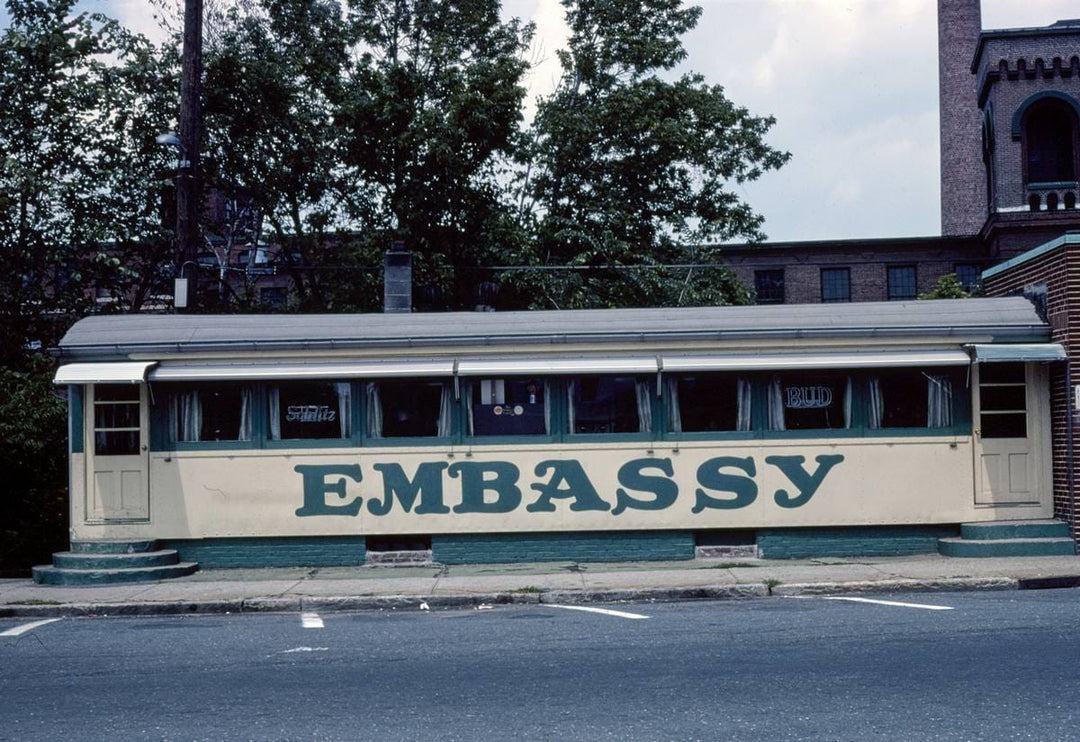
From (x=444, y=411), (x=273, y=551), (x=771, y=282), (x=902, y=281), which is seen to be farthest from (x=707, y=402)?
(x=902, y=281)

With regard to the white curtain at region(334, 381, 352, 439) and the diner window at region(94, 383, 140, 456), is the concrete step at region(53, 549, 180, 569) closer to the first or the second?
the diner window at region(94, 383, 140, 456)

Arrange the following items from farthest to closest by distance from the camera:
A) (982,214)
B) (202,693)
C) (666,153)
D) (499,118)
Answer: (982,214) → (666,153) → (499,118) → (202,693)

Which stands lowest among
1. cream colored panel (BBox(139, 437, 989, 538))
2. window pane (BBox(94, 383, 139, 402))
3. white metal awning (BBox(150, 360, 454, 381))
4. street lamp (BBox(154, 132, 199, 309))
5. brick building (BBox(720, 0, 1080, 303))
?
cream colored panel (BBox(139, 437, 989, 538))

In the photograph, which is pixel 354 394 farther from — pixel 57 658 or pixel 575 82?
pixel 575 82

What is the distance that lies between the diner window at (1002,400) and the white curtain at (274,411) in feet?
28.2

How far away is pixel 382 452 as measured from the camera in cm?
1464

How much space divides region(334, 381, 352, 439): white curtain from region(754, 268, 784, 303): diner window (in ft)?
143

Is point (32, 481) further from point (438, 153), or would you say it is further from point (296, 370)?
point (438, 153)

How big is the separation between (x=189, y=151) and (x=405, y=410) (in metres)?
6.29

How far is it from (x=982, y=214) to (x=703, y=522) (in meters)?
48.1

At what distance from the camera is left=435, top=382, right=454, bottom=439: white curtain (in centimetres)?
1470

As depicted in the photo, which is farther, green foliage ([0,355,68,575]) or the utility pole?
the utility pole

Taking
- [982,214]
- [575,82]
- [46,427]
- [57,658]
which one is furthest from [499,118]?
[982,214]

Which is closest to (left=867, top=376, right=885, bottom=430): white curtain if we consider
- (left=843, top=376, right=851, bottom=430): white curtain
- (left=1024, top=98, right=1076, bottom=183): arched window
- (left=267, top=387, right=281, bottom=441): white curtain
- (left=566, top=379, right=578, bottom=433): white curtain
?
(left=843, top=376, right=851, bottom=430): white curtain
